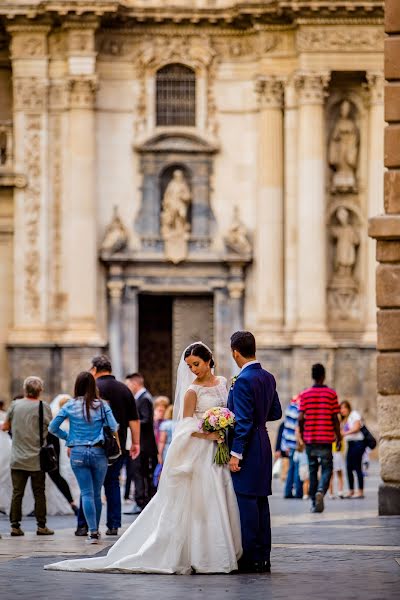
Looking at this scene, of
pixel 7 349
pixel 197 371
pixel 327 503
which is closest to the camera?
pixel 197 371

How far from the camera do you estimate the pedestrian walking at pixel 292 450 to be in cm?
2966

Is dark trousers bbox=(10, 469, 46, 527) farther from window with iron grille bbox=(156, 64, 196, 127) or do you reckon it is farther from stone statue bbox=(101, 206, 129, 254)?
window with iron grille bbox=(156, 64, 196, 127)

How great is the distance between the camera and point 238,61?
42.9 m

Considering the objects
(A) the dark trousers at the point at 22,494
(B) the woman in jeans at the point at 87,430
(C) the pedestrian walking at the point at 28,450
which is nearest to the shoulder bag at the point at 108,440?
(B) the woman in jeans at the point at 87,430

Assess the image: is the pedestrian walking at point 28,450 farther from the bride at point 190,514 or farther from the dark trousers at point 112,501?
the bride at point 190,514

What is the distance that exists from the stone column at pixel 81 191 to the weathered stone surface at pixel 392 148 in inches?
835

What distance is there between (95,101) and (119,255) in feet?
11.1

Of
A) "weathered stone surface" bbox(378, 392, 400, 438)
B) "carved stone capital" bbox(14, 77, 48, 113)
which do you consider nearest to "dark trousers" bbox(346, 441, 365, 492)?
"weathered stone surface" bbox(378, 392, 400, 438)

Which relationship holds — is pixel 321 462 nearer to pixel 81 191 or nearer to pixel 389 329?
pixel 389 329

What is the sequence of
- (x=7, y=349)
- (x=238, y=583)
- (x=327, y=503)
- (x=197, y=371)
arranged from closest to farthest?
(x=238, y=583), (x=197, y=371), (x=327, y=503), (x=7, y=349)

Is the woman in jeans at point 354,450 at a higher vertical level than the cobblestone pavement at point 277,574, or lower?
higher

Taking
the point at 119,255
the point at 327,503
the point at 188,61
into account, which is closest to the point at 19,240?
the point at 119,255

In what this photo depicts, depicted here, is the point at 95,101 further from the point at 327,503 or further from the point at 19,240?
the point at 327,503

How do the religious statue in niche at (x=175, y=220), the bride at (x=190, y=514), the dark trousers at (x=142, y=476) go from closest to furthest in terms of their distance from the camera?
the bride at (x=190, y=514) < the dark trousers at (x=142, y=476) < the religious statue in niche at (x=175, y=220)
